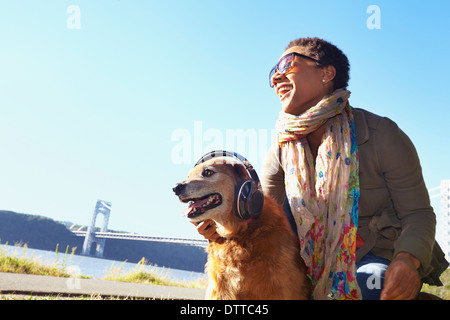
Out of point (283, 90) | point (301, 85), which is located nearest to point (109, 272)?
point (283, 90)

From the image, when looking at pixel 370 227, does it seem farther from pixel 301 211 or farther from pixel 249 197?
pixel 249 197

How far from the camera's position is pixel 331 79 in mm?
2680

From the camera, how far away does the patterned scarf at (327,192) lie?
225 cm

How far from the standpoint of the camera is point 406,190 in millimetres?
2238

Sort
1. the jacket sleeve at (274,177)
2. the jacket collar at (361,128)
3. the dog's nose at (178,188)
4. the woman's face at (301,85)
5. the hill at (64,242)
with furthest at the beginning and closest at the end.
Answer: the hill at (64,242) < the jacket sleeve at (274,177) < the woman's face at (301,85) < the jacket collar at (361,128) < the dog's nose at (178,188)

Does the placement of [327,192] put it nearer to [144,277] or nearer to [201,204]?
[201,204]

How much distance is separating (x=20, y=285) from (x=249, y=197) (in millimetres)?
4427

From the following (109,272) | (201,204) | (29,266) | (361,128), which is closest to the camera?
(201,204)

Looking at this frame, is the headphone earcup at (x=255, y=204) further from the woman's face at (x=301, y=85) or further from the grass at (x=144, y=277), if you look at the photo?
the grass at (x=144, y=277)

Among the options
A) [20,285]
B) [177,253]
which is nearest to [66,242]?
[177,253]

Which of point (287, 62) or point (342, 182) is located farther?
point (287, 62)

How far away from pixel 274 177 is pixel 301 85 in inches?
31.4

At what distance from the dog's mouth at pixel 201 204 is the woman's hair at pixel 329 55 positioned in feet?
4.23

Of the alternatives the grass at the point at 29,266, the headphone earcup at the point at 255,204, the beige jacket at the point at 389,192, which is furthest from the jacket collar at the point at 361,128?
the grass at the point at 29,266
